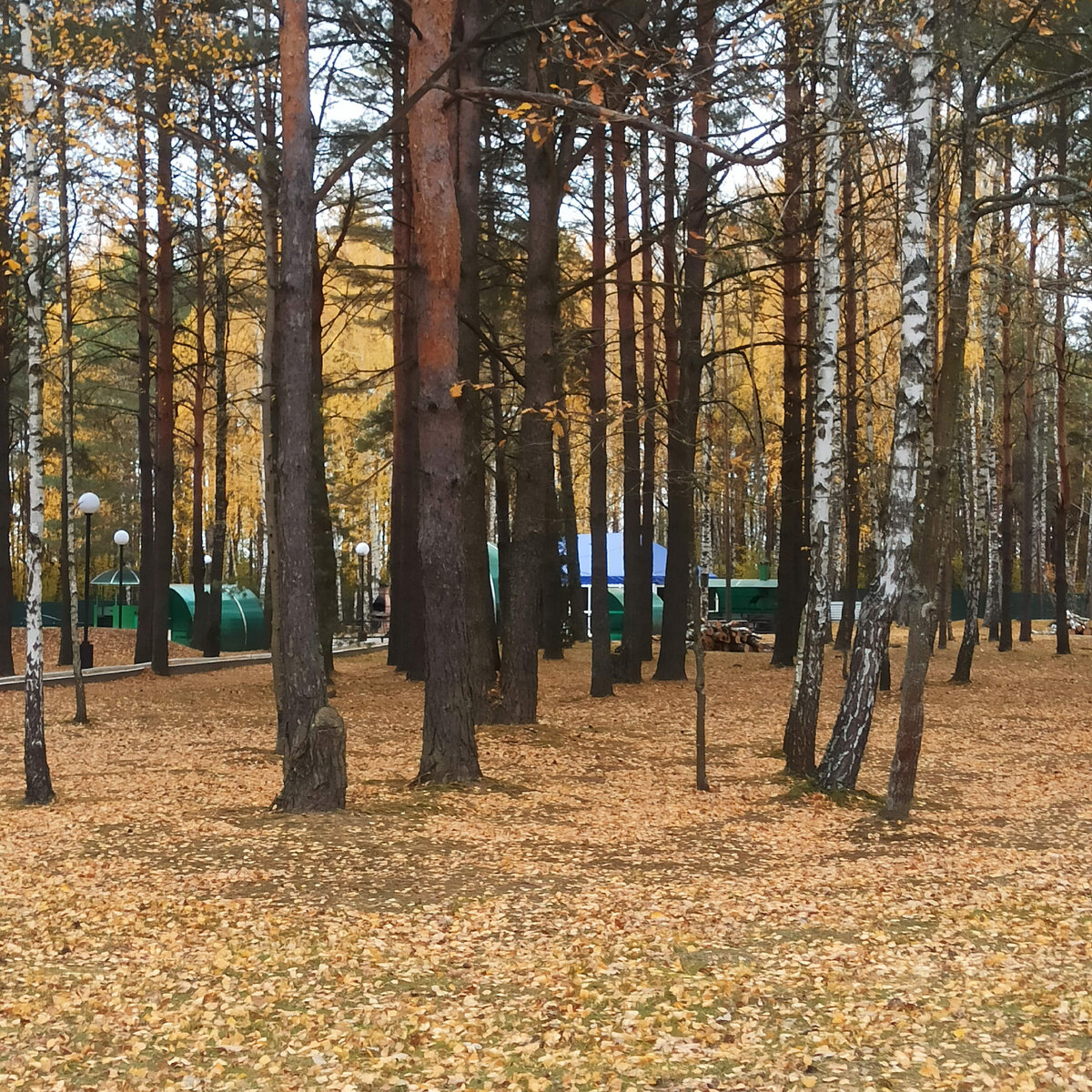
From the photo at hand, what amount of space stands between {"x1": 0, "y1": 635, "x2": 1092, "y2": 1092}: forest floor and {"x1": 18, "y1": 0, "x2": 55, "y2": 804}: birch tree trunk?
0.38 m

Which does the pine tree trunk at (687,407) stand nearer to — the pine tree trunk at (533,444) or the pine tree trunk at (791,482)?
the pine tree trunk at (791,482)

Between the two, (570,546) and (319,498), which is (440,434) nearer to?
(319,498)

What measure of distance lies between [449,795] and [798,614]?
12.7m

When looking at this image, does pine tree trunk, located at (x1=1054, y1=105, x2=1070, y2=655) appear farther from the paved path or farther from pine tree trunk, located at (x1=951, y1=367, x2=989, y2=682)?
the paved path

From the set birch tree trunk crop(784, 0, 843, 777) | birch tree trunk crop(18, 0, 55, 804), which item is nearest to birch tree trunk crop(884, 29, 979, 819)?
birch tree trunk crop(784, 0, 843, 777)

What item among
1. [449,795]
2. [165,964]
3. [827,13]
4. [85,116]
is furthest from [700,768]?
[85,116]

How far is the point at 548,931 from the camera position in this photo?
19.8 ft

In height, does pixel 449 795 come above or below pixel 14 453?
below

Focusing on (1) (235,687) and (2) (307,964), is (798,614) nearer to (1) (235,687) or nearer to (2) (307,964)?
(1) (235,687)

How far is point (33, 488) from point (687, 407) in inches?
376

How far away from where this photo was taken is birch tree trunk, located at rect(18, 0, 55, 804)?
29.5 feet

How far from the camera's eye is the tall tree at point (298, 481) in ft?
27.8

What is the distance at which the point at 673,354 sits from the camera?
21844 mm

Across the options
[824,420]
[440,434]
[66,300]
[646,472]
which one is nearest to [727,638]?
[646,472]
